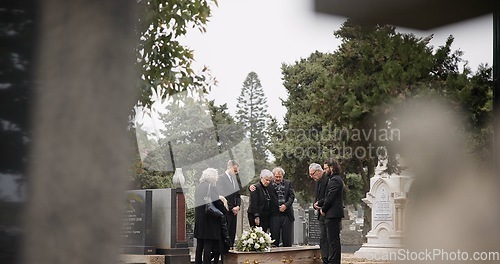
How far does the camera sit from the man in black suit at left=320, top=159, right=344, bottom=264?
842 centimetres

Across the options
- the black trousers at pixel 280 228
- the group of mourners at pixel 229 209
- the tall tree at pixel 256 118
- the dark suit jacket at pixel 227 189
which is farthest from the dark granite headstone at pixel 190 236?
the dark suit jacket at pixel 227 189

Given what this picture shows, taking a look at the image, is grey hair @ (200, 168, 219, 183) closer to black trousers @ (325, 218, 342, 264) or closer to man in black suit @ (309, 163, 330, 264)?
man in black suit @ (309, 163, 330, 264)

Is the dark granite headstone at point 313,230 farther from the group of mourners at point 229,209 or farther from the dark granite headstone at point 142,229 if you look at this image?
the group of mourners at point 229,209

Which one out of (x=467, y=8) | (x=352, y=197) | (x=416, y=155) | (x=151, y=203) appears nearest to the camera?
(x=467, y=8)

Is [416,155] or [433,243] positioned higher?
[416,155]

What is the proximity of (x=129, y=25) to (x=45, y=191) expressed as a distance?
0.67ft

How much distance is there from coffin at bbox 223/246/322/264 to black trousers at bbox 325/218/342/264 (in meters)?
0.58

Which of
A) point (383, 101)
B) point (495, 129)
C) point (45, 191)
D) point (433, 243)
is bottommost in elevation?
point (433, 243)

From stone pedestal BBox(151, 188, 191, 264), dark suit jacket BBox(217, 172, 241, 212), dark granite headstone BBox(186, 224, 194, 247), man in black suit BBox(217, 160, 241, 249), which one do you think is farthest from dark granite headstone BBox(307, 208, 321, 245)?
dark suit jacket BBox(217, 172, 241, 212)

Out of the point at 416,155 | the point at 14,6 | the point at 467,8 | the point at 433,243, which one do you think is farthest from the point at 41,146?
the point at 416,155

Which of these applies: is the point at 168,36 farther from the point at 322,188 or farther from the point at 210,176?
the point at 322,188

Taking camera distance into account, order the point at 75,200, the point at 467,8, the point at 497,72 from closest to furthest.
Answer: the point at 75,200, the point at 467,8, the point at 497,72

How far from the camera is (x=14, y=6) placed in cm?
78

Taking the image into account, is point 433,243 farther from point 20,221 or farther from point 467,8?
point 20,221
